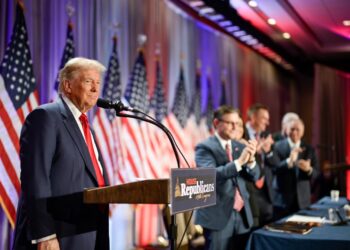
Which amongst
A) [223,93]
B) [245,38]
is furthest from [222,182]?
[245,38]

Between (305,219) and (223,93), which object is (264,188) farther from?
(223,93)

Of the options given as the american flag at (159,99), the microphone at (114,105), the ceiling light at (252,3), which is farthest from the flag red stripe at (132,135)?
the microphone at (114,105)

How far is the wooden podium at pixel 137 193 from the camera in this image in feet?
6.37

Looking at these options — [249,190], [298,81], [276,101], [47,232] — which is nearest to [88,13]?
[249,190]

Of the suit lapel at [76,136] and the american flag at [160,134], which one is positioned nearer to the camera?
the suit lapel at [76,136]

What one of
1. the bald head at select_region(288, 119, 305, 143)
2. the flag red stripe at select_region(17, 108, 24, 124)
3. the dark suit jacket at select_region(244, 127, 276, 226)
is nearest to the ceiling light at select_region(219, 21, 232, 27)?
the bald head at select_region(288, 119, 305, 143)

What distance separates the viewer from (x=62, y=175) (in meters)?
2.23

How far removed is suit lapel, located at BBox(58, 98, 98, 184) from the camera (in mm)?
2295

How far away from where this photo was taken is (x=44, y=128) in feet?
7.20

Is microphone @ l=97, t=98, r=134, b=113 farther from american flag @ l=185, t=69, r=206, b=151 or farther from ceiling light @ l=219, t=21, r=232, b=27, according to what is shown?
ceiling light @ l=219, t=21, r=232, b=27

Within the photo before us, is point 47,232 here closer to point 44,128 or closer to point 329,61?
point 44,128

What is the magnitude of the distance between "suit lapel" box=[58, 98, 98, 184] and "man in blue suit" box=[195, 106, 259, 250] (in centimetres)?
121

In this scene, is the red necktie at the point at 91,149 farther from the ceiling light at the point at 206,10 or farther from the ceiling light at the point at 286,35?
the ceiling light at the point at 286,35

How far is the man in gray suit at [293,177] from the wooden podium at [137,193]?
10.6ft
